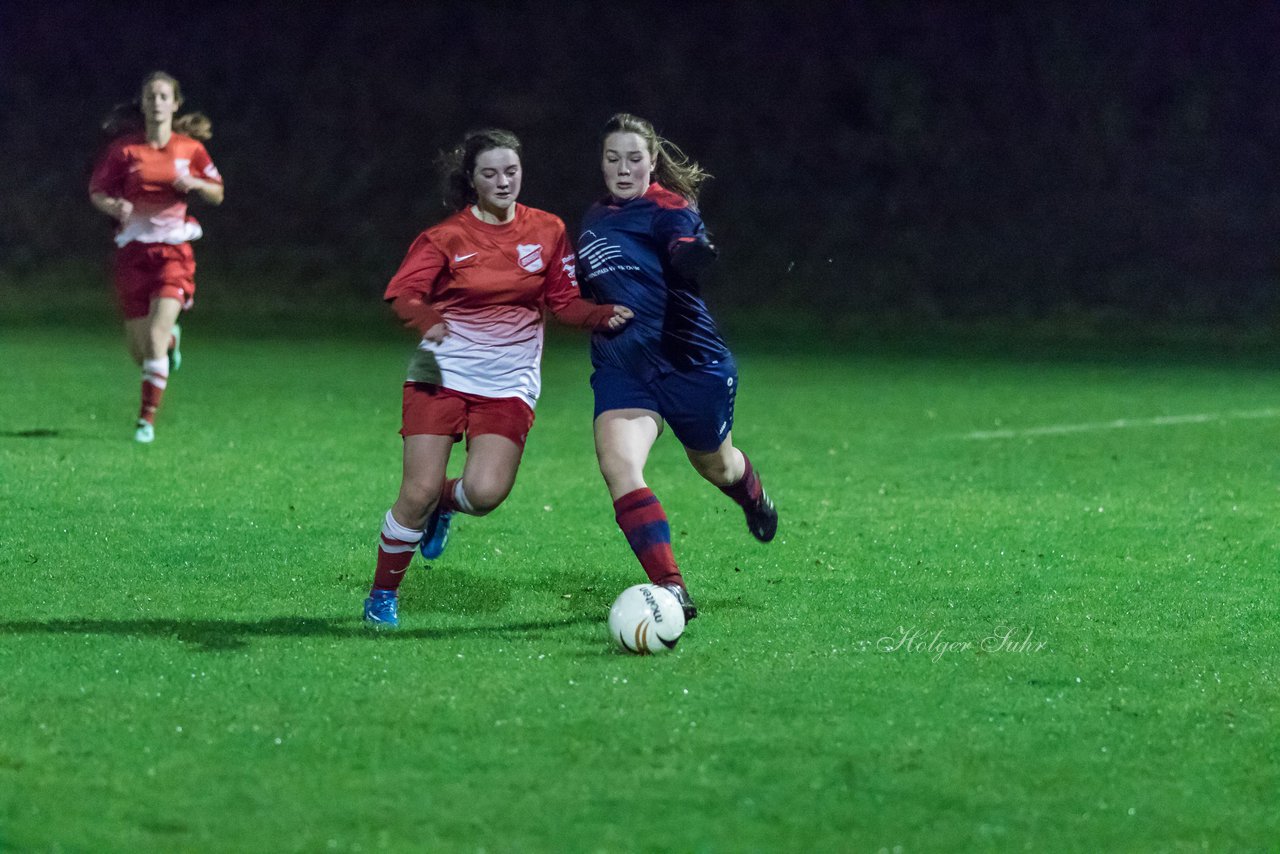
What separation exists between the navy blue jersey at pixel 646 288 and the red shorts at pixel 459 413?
33cm

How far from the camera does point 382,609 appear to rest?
6.03 meters

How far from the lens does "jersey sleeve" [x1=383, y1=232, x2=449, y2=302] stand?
19.3ft

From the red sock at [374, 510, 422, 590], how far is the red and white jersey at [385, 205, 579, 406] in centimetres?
48

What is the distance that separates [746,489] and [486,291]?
1349mm

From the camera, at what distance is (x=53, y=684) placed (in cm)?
513

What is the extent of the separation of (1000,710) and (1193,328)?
14.9m

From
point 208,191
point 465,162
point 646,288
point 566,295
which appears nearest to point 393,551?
point 566,295

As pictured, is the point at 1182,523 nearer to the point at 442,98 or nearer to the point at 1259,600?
the point at 1259,600

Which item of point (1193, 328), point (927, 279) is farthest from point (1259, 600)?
point (927, 279)

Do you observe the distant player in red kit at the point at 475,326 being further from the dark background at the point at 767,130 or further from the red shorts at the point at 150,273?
the dark background at the point at 767,130

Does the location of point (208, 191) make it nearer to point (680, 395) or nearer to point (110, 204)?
point (110, 204)

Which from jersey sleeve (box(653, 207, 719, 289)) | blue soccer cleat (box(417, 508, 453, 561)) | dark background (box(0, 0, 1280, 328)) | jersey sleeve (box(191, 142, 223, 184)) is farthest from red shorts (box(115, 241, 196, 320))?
dark background (box(0, 0, 1280, 328))

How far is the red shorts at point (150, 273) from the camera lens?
1071 cm

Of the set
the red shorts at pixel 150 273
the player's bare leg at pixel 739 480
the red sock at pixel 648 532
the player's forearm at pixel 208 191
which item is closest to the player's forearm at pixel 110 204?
the red shorts at pixel 150 273
